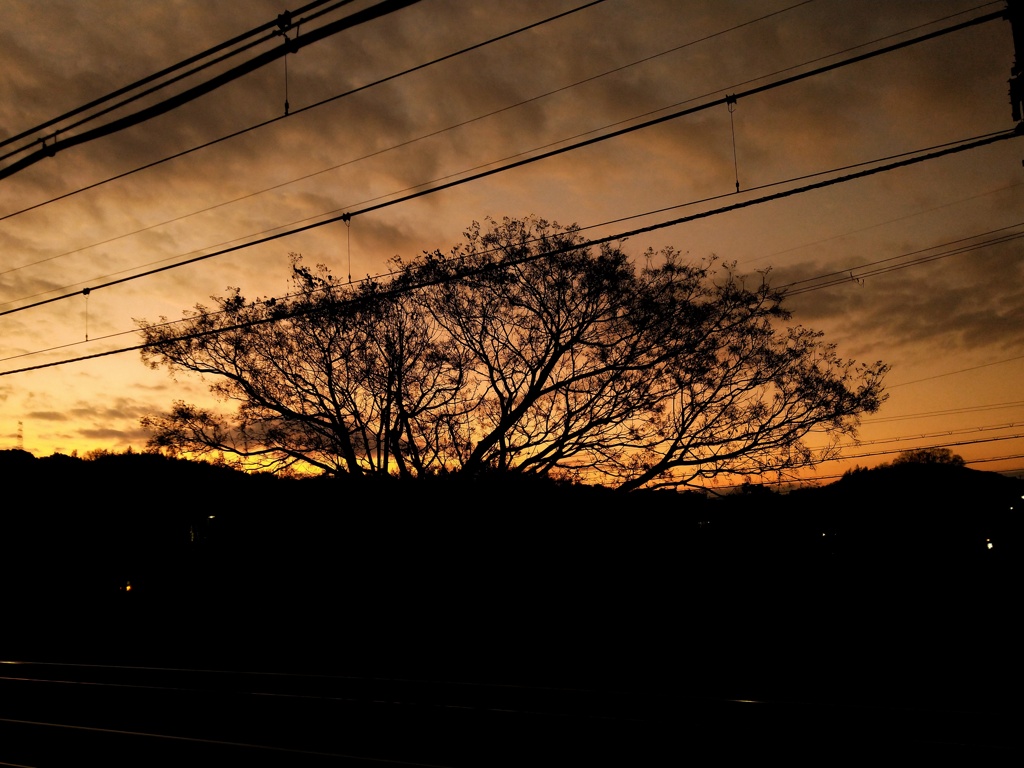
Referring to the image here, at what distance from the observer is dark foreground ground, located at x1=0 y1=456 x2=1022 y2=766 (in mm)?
8086

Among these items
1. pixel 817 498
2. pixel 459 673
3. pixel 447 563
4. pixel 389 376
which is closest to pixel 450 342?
pixel 389 376

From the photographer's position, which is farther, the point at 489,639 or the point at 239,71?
the point at 489,639

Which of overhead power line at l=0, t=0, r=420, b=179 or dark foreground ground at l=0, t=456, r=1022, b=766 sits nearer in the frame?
overhead power line at l=0, t=0, r=420, b=179

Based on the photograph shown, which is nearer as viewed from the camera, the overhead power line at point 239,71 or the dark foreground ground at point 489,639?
the overhead power line at point 239,71

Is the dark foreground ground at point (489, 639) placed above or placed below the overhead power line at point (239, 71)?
below

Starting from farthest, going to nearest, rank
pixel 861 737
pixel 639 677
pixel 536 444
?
pixel 536 444 → pixel 639 677 → pixel 861 737

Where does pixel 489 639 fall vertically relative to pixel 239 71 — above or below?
below

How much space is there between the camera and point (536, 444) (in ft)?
58.5

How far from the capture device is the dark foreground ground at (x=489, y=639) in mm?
8086

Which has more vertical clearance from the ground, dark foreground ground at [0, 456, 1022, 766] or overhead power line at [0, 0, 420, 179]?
overhead power line at [0, 0, 420, 179]

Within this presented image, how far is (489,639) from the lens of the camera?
654 inches

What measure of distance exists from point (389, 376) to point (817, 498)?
42.2m

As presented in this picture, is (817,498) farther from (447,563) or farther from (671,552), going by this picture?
(447,563)

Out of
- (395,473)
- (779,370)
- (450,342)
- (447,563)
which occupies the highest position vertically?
(450,342)
